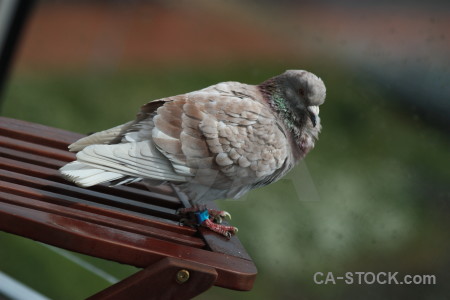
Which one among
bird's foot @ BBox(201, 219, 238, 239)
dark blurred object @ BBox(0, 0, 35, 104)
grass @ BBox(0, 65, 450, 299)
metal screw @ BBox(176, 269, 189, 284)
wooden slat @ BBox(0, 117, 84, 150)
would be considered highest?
dark blurred object @ BBox(0, 0, 35, 104)

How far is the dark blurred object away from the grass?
78cm

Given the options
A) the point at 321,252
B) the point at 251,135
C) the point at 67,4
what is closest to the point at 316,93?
the point at 251,135

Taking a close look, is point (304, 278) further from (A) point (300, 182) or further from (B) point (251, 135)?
(B) point (251, 135)

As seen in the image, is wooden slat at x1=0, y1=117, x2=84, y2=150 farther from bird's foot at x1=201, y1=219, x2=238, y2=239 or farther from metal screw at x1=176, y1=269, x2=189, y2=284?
metal screw at x1=176, y1=269, x2=189, y2=284

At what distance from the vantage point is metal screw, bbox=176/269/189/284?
167cm

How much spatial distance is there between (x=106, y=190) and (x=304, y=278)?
1.46 meters

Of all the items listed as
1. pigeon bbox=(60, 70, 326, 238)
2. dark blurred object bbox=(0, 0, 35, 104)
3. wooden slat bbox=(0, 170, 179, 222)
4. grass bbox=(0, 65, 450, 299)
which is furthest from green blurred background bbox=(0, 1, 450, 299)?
dark blurred object bbox=(0, 0, 35, 104)

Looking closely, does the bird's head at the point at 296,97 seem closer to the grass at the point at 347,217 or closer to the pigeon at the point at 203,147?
the pigeon at the point at 203,147

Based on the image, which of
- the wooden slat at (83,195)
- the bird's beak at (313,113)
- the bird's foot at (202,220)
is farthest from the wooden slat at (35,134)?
the bird's beak at (313,113)

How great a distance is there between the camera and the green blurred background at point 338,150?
3066mm

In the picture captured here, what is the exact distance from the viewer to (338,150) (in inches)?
141

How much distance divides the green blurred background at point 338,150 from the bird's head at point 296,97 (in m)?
0.31

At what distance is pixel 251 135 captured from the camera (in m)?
2.02

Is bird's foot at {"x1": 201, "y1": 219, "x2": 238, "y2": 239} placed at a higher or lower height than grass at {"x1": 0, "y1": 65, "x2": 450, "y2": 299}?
higher
